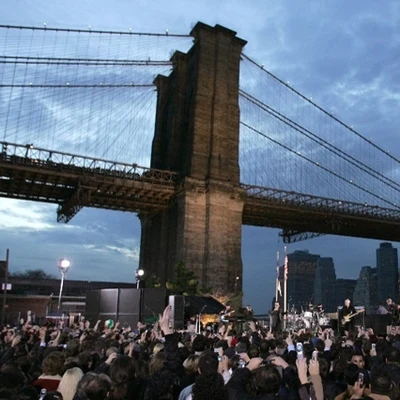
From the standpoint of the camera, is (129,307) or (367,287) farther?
(367,287)

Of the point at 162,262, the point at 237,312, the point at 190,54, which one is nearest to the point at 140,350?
the point at 237,312

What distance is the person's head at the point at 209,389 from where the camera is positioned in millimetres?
3787

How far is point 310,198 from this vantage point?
44844 millimetres

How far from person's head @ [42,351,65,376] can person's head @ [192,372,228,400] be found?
2.33 m

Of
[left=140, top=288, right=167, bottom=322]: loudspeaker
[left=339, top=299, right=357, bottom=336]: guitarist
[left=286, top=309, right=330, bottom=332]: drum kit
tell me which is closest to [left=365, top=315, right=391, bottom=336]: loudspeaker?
[left=286, top=309, right=330, bottom=332]: drum kit

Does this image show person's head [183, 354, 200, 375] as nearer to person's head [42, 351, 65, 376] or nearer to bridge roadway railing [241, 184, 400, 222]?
person's head [42, 351, 65, 376]

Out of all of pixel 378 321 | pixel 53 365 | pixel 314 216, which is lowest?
pixel 53 365

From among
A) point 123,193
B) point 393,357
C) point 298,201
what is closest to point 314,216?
point 298,201

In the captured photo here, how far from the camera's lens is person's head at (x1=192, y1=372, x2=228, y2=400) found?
3787 millimetres

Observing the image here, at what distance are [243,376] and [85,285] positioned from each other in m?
62.2

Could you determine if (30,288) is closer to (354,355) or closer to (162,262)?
(162,262)

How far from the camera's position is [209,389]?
3809 millimetres

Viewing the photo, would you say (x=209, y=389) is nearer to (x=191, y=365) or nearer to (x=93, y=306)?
(x=191, y=365)

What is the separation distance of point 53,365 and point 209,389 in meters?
2.46
